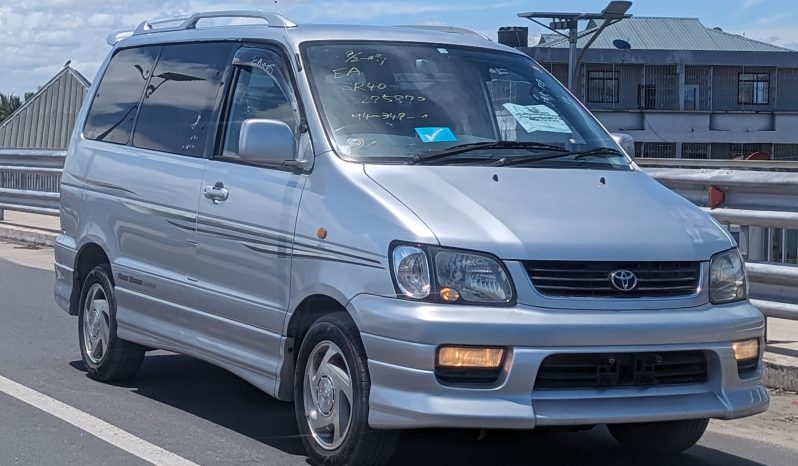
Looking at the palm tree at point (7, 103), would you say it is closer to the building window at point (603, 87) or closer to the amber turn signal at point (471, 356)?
the building window at point (603, 87)

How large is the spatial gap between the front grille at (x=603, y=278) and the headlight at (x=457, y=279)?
133mm

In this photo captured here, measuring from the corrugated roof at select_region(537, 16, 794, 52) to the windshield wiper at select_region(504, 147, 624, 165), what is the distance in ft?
183

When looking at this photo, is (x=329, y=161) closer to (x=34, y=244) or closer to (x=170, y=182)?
(x=170, y=182)

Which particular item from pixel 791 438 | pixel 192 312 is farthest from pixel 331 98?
pixel 791 438

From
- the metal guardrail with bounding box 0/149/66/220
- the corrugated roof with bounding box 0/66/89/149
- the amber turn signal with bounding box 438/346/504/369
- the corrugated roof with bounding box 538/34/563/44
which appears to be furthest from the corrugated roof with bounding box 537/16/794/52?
the amber turn signal with bounding box 438/346/504/369

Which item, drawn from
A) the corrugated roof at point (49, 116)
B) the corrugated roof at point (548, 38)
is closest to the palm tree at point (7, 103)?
the corrugated roof at point (548, 38)

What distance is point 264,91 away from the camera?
20.6ft

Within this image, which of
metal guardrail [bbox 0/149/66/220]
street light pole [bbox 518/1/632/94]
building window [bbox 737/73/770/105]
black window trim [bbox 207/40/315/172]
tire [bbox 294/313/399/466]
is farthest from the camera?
building window [bbox 737/73/770/105]

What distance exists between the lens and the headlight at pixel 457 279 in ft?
16.1

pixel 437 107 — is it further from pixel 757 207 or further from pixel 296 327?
pixel 757 207

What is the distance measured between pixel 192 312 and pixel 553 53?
50.6 m

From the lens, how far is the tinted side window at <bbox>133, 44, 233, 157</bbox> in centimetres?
661

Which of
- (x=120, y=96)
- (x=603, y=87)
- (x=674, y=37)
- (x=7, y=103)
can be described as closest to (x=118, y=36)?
(x=120, y=96)

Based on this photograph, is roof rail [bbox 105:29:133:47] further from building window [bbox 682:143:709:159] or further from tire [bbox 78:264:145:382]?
building window [bbox 682:143:709:159]
